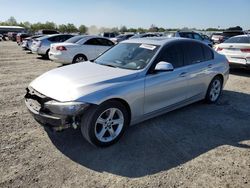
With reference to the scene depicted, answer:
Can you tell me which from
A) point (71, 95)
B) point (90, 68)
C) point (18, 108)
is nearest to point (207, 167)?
point (71, 95)

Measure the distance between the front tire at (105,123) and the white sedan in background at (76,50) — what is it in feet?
26.1

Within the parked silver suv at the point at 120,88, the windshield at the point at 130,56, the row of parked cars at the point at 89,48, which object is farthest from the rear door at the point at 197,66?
the row of parked cars at the point at 89,48

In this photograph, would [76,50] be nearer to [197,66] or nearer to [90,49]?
[90,49]

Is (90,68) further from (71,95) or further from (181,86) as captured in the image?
(181,86)

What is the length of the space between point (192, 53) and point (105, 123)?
2728 millimetres

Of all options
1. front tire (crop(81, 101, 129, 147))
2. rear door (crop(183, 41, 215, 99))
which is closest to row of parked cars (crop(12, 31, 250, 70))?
rear door (crop(183, 41, 215, 99))

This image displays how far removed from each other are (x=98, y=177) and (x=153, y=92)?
71.0 inches

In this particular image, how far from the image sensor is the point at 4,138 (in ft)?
13.7

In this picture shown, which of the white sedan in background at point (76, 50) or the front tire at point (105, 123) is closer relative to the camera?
the front tire at point (105, 123)

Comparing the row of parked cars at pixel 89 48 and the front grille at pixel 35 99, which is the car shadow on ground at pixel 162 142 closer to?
the front grille at pixel 35 99

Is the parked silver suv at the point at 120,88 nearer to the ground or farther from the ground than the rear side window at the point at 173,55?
nearer to the ground

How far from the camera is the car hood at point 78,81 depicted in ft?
11.9

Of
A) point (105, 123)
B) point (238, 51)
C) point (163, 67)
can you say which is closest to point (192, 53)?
point (163, 67)

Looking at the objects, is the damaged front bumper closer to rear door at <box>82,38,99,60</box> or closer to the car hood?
the car hood
